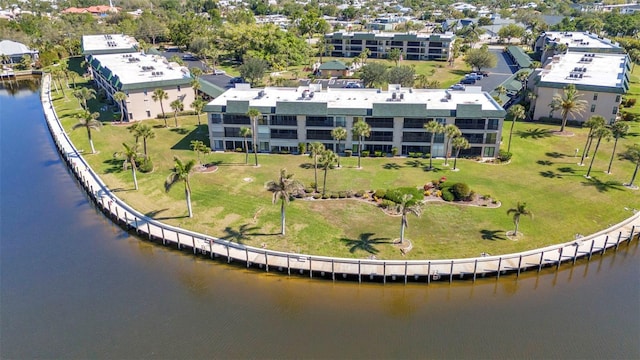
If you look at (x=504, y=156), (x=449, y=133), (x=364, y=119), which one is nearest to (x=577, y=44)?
(x=504, y=156)

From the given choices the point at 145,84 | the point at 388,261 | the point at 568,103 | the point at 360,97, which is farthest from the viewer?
the point at 145,84

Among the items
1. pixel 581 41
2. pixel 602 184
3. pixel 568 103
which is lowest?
pixel 602 184

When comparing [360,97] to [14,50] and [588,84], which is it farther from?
[14,50]

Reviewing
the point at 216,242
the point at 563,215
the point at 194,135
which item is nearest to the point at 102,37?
the point at 194,135

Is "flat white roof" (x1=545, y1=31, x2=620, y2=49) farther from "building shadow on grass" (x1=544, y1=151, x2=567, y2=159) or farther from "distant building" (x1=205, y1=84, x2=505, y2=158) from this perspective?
"distant building" (x1=205, y1=84, x2=505, y2=158)

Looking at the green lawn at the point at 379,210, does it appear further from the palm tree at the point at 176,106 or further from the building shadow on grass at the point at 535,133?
the palm tree at the point at 176,106

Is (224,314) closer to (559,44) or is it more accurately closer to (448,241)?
(448,241)

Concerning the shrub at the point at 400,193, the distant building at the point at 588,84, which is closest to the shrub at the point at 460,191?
the shrub at the point at 400,193
